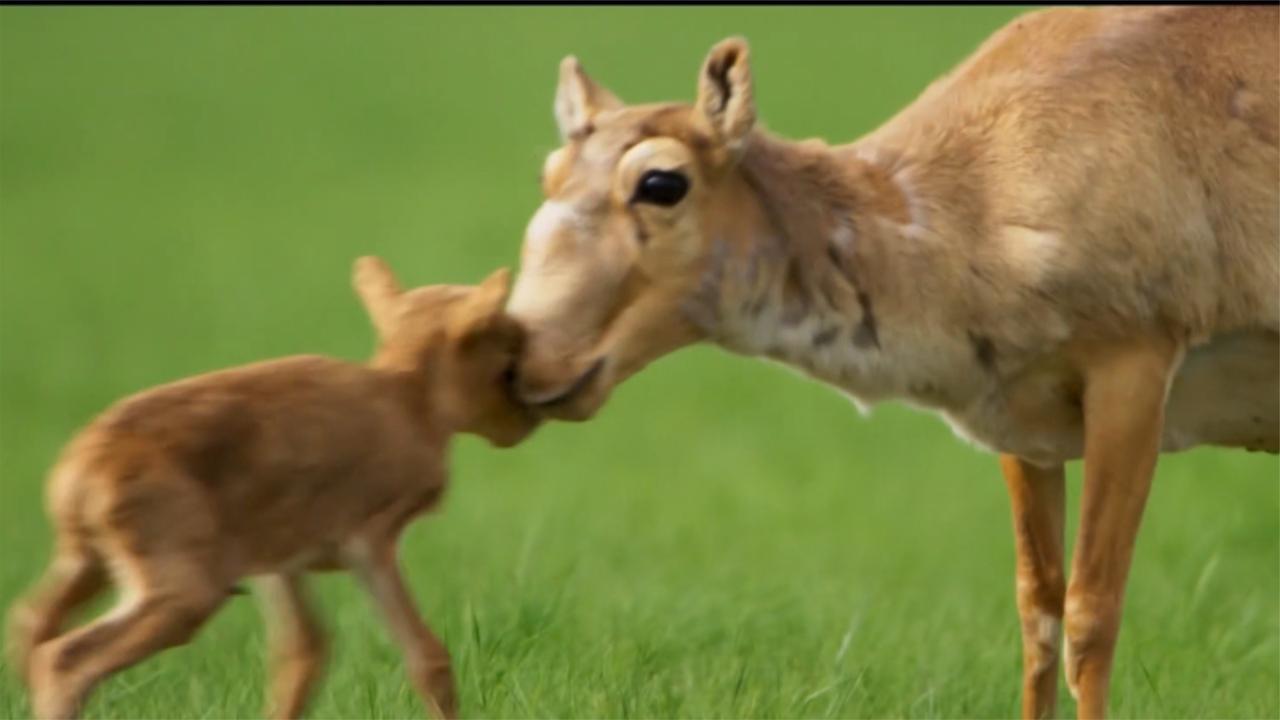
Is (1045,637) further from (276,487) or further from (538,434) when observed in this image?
(538,434)

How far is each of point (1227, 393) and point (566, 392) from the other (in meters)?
2.26

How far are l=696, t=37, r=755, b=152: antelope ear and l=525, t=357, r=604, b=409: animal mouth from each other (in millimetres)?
738

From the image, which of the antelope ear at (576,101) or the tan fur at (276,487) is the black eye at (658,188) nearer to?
the antelope ear at (576,101)

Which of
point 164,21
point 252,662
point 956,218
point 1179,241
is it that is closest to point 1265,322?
point 1179,241

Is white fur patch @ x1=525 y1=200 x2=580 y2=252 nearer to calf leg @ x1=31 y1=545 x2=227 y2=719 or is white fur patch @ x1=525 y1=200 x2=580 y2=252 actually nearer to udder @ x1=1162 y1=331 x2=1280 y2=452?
calf leg @ x1=31 y1=545 x2=227 y2=719

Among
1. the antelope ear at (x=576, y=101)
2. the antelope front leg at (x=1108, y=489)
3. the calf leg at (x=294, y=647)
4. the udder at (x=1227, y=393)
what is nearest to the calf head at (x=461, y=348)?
the calf leg at (x=294, y=647)

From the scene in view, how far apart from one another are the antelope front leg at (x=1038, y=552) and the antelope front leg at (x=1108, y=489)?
0.80 m

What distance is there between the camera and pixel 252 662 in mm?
8250

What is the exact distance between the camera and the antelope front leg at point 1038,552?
8547 mm

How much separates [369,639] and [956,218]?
7.91 feet

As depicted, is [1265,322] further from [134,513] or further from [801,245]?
[134,513]

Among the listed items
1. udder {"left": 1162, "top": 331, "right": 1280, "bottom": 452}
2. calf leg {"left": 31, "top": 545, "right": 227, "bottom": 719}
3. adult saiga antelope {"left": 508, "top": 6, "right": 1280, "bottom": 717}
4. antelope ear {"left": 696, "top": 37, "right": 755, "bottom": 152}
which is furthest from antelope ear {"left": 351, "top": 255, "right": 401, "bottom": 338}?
udder {"left": 1162, "top": 331, "right": 1280, "bottom": 452}

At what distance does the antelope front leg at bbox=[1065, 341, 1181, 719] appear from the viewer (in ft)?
24.8

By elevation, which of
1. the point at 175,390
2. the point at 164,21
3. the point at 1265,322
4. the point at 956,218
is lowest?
the point at 164,21
